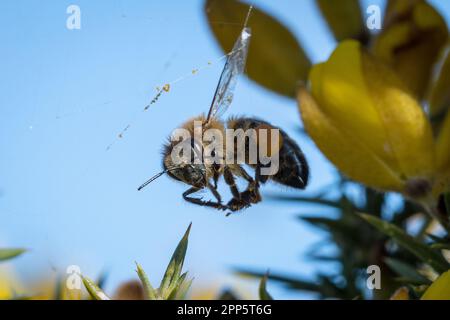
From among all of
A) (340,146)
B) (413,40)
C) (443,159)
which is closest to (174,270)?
(340,146)

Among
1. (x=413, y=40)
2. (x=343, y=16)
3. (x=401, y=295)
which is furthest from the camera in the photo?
(x=343, y=16)

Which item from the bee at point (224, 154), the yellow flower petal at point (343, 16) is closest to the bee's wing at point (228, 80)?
the bee at point (224, 154)

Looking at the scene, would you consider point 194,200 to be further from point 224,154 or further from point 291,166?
point 291,166

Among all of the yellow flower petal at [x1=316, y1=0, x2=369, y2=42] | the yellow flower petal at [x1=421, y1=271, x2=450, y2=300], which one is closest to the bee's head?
the yellow flower petal at [x1=421, y1=271, x2=450, y2=300]

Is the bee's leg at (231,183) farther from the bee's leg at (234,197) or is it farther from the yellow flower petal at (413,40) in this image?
the yellow flower petal at (413,40)

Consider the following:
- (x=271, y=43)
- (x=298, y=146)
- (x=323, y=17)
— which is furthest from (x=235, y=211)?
(x=323, y=17)

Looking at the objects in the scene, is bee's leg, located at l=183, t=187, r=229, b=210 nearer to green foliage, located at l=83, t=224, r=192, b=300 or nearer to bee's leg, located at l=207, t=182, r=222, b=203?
bee's leg, located at l=207, t=182, r=222, b=203
